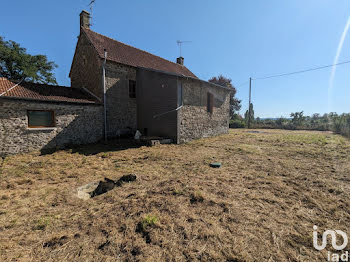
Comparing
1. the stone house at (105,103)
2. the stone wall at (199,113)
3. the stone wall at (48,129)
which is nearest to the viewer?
the stone wall at (48,129)

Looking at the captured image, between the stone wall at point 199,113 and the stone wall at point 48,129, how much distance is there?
6.07 meters

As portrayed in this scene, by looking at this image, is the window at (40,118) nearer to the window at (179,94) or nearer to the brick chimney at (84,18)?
the window at (179,94)

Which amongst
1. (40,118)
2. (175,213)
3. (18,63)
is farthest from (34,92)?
(18,63)

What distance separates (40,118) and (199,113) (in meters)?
10.5

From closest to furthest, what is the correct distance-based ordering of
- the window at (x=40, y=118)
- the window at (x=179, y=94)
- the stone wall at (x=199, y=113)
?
1. the window at (x=40, y=118)
2. the window at (x=179, y=94)
3. the stone wall at (x=199, y=113)

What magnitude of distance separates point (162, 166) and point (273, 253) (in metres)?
4.36

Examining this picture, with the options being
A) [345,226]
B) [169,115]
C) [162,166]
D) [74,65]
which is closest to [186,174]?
[162,166]

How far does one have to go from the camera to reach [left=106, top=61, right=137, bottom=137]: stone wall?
438 inches

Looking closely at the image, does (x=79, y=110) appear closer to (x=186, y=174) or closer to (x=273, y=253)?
(x=186, y=174)

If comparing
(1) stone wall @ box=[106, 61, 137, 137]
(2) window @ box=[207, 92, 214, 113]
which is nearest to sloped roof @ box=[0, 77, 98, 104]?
(1) stone wall @ box=[106, 61, 137, 137]

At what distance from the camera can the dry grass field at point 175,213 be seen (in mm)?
2141

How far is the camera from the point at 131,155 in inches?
301

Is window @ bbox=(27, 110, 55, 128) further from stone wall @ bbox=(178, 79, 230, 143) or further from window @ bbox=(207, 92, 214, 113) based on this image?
window @ bbox=(207, 92, 214, 113)

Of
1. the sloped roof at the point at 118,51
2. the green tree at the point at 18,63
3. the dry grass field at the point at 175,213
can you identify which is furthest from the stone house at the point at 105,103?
the green tree at the point at 18,63
